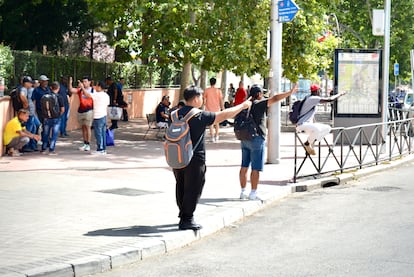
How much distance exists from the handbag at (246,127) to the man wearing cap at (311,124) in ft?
9.95

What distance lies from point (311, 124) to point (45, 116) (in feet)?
21.0

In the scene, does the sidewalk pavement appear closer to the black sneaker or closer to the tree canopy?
the black sneaker

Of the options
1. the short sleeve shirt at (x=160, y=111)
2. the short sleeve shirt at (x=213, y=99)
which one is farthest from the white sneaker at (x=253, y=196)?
the short sleeve shirt at (x=160, y=111)

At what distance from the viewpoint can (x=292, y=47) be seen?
25.8 m

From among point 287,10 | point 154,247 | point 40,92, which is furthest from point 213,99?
point 154,247

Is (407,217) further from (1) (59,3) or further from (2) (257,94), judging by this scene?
(1) (59,3)

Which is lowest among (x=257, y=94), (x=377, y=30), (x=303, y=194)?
(x=303, y=194)

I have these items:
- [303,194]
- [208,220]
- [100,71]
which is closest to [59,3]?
[100,71]

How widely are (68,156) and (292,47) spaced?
1024 cm

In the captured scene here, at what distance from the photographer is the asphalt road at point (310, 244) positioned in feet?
26.0

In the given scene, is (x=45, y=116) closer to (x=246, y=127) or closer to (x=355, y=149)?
(x=355, y=149)

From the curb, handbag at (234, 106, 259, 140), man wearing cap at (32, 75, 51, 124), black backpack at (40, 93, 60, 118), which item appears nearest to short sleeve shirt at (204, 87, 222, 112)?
man wearing cap at (32, 75, 51, 124)

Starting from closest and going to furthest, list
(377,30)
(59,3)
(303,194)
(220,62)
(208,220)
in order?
(208,220)
(303,194)
(377,30)
(220,62)
(59,3)

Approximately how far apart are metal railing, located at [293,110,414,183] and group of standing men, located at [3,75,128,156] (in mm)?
4571
